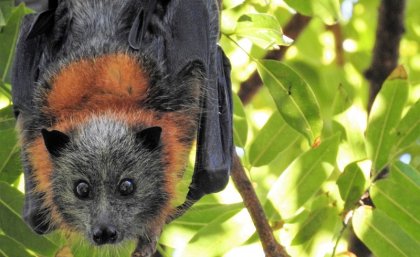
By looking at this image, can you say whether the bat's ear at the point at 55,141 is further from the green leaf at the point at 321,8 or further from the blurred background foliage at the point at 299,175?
the green leaf at the point at 321,8

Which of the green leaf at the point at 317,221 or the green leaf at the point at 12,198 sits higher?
the green leaf at the point at 317,221

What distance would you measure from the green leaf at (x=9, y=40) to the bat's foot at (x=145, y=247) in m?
1.51

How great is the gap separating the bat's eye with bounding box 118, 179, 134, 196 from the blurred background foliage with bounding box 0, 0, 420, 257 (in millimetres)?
456

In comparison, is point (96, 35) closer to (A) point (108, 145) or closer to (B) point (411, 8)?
(A) point (108, 145)

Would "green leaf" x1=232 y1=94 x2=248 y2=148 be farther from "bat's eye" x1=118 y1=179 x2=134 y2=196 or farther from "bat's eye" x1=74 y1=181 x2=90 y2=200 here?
"bat's eye" x1=74 y1=181 x2=90 y2=200

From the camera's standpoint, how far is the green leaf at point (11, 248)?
5.90 meters

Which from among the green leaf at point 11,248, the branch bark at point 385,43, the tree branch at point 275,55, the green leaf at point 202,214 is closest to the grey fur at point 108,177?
the green leaf at point 11,248

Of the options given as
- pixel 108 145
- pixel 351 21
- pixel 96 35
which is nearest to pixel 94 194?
pixel 108 145

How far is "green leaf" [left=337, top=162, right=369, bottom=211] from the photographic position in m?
5.95

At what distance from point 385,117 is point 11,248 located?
7.61 ft

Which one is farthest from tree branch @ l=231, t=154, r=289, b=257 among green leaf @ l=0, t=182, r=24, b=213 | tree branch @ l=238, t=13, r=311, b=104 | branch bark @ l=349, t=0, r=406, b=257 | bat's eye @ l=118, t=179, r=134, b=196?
tree branch @ l=238, t=13, r=311, b=104

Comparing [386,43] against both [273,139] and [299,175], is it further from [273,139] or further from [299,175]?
[299,175]

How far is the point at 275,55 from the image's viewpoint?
884 cm

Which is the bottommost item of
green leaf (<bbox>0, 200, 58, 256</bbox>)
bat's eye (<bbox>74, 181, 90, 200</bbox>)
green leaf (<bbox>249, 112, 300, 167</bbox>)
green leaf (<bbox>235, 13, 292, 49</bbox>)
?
green leaf (<bbox>0, 200, 58, 256</bbox>)
